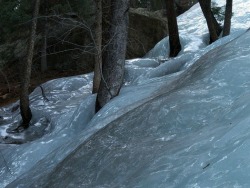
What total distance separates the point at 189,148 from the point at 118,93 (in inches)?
174

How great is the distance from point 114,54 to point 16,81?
9310mm

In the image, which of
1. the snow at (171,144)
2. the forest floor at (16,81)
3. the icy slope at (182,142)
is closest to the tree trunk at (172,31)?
the forest floor at (16,81)

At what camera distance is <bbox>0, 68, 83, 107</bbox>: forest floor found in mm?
13938

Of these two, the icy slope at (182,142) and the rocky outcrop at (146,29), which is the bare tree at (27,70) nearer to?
the icy slope at (182,142)

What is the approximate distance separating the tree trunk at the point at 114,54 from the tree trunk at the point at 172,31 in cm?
479

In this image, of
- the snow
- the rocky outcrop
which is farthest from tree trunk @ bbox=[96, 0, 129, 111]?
the rocky outcrop

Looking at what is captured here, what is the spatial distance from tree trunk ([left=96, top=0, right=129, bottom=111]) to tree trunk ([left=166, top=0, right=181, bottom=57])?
4.79 meters

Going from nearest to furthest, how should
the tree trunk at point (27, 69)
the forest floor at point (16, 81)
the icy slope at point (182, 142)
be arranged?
the icy slope at point (182, 142)
the tree trunk at point (27, 69)
the forest floor at point (16, 81)

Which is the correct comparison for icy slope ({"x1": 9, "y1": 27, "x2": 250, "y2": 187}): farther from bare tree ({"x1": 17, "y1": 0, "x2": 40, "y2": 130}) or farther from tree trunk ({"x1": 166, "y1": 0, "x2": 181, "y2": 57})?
tree trunk ({"x1": 166, "y1": 0, "x2": 181, "y2": 57})

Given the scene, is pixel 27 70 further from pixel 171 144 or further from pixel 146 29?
pixel 171 144

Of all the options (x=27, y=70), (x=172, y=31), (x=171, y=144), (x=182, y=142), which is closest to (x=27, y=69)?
(x=27, y=70)

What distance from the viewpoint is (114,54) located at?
7.21 meters

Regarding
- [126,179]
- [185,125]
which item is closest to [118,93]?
[185,125]

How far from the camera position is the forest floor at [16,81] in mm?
13938
